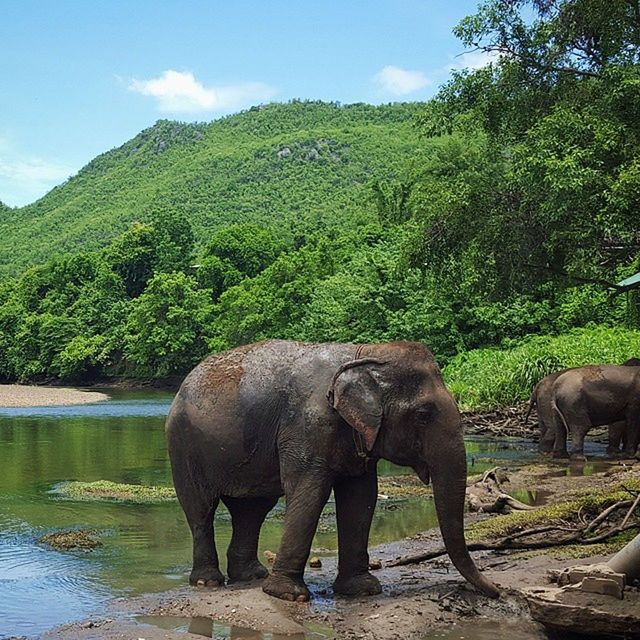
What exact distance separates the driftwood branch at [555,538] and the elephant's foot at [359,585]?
1166mm

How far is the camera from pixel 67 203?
144 meters

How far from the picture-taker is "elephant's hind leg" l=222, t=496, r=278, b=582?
10.3 metres

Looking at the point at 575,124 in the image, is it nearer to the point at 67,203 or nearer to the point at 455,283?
the point at 455,283

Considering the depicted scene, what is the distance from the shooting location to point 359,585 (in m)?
9.27

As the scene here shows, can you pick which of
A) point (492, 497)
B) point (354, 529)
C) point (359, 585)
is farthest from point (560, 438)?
point (359, 585)

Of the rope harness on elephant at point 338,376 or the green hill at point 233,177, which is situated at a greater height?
the green hill at point 233,177

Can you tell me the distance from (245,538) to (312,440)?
1.68 meters

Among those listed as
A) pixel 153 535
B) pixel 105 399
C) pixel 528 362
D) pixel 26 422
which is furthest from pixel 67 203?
pixel 153 535

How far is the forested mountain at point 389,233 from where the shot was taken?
19547 mm

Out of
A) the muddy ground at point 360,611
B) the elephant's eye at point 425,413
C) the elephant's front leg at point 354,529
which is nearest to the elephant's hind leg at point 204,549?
the muddy ground at point 360,611

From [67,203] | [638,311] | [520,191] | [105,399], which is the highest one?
[67,203]

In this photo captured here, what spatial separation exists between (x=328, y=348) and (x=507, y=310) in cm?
2777

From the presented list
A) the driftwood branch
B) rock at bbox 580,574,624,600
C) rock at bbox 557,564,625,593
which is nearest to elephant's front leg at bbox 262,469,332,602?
→ the driftwood branch

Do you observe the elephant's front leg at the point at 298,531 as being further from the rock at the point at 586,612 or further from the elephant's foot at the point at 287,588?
the rock at the point at 586,612
